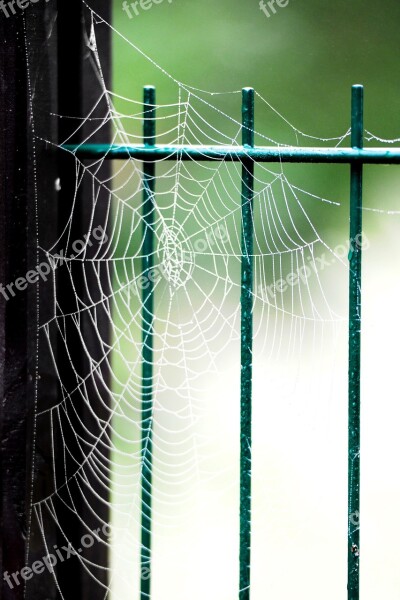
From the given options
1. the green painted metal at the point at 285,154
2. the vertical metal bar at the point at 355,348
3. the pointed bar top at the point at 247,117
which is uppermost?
the pointed bar top at the point at 247,117

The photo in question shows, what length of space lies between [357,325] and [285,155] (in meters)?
0.33

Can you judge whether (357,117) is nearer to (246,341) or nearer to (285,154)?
(285,154)

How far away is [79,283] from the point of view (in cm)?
156

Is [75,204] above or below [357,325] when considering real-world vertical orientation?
above

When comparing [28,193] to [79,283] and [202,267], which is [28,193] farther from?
[202,267]

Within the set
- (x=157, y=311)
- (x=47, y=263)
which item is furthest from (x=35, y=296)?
(x=157, y=311)

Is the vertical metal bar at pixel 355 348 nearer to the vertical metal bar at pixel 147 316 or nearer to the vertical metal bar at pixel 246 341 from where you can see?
the vertical metal bar at pixel 246 341

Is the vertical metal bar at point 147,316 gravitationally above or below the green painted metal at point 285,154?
below

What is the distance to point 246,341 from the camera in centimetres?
147

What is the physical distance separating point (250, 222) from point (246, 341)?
215 mm

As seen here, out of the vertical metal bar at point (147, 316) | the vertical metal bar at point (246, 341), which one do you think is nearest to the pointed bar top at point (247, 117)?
the vertical metal bar at point (246, 341)

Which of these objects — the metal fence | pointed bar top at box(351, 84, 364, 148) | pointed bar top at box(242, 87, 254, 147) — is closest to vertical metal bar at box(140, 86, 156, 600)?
the metal fence

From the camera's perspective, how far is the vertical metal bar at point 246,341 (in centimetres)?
146

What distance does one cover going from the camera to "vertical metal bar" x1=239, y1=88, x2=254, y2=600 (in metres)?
1.46
